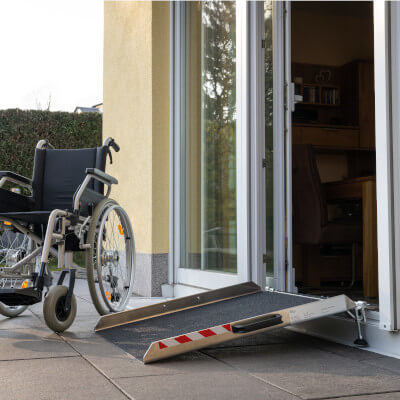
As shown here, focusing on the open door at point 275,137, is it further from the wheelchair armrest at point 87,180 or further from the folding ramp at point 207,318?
the wheelchair armrest at point 87,180

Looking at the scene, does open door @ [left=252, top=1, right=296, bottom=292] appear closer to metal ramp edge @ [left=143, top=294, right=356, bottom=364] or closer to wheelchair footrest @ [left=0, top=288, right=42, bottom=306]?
metal ramp edge @ [left=143, top=294, right=356, bottom=364]

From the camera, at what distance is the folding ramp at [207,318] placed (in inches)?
84.0

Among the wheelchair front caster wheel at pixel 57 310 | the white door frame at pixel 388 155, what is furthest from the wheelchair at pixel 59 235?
the white door frame at pixel 388 155

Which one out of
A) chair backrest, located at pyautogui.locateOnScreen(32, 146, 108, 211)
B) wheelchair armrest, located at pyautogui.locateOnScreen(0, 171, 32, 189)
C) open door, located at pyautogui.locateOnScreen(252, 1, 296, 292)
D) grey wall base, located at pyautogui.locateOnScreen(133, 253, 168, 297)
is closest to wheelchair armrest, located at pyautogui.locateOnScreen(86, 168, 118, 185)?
chair backrest, located at pyautogui.locateOnScreen(32, 146, 108, 211)

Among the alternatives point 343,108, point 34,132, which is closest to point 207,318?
point 343,108

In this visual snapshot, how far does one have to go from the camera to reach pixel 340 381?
1831 mm

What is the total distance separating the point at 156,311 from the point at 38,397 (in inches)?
49.0

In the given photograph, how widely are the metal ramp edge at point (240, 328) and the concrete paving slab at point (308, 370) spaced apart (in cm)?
10

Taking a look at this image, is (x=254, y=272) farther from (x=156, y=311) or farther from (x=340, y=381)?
(x=340, y=381)

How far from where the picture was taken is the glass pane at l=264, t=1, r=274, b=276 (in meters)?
3.18

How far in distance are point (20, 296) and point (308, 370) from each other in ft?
4.09

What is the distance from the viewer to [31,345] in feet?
7.88

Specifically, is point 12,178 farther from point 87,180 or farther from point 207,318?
point 207,318

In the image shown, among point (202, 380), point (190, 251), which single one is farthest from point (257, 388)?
point (190, 251)
